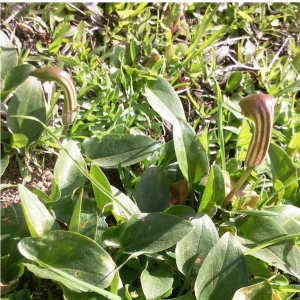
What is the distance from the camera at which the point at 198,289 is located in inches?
49.8

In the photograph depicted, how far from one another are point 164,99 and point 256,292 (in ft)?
2.39

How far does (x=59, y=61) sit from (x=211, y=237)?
838 millimetres

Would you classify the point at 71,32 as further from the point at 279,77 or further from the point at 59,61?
the point at 279,77

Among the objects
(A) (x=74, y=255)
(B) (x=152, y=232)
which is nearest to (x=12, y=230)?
(A) (x=74, y=255)

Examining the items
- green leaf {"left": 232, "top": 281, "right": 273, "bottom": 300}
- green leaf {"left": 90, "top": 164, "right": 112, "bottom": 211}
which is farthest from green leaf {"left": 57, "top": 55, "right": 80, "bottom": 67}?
green leaf {"left": 232, "top": 281, "right": 273, "bottom": 300}

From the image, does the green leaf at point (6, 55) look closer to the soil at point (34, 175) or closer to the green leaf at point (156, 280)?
A: the soil at point (34, 175)

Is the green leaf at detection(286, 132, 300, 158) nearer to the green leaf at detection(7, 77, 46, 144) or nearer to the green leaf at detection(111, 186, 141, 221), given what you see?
the green leaf at detection(111, 186, 141, 221)

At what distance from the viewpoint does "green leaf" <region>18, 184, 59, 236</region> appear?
3.99 feet

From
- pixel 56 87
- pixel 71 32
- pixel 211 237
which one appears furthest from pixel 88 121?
pixel 211 237

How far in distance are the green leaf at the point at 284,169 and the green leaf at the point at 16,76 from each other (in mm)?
815

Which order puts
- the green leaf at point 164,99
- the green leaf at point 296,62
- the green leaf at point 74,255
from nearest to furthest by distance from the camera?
the green leaf at point 74,255
the green leaf at point 164,99
the green leaf at point 296,62

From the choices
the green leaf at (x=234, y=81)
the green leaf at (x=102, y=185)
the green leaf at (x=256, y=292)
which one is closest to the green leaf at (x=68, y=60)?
the green leaf at (x=102, y=185)

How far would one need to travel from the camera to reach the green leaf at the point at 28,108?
150 cm

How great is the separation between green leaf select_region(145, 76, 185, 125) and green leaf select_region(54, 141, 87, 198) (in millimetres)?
369
